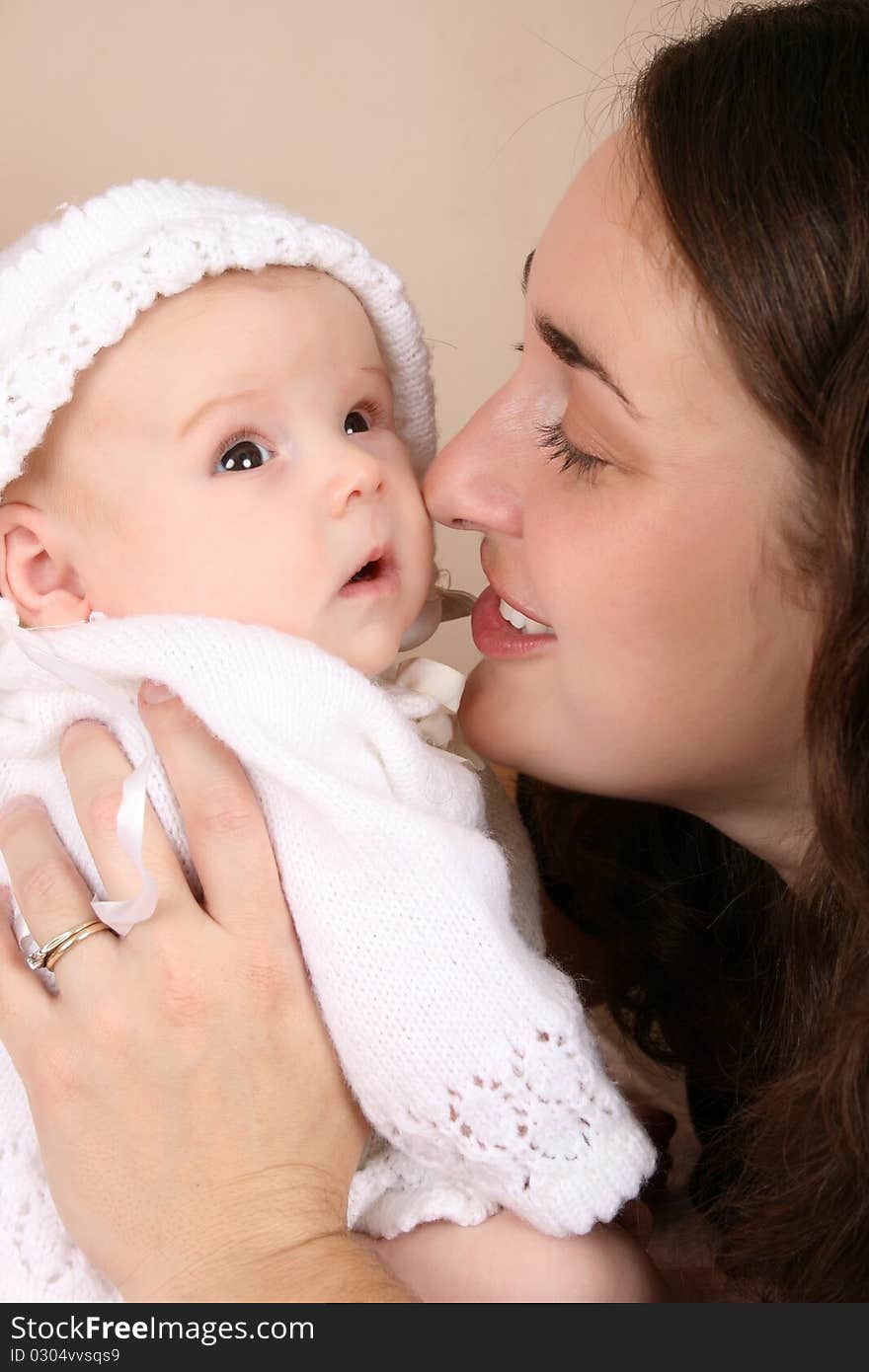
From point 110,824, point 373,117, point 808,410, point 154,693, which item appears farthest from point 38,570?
point 373,117

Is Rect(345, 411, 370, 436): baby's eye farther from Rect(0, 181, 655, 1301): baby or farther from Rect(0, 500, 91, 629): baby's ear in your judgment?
Rect(0, 500, 91, 629): baby's ear

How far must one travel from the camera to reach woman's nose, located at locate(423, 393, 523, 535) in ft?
5.22

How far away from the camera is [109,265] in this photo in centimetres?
146

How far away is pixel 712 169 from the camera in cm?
141

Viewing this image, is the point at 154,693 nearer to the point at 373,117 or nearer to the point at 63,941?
the point at 63,941

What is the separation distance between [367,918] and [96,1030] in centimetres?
28

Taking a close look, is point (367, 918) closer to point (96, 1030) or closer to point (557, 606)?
point (96, 1030)

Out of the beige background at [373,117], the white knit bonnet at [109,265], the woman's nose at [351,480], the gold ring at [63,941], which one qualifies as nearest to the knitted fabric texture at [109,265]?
the white knit bonnet at [109,265]

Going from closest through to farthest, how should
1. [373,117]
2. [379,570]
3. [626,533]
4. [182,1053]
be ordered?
[182,1053] < [626,533] < [379,570] < [373,117]

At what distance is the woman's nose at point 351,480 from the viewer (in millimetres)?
1491

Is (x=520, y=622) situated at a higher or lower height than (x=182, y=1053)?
higher

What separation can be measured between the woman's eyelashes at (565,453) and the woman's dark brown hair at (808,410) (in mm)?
199

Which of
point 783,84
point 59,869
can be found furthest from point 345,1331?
point 783,84

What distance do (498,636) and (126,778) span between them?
50cm
